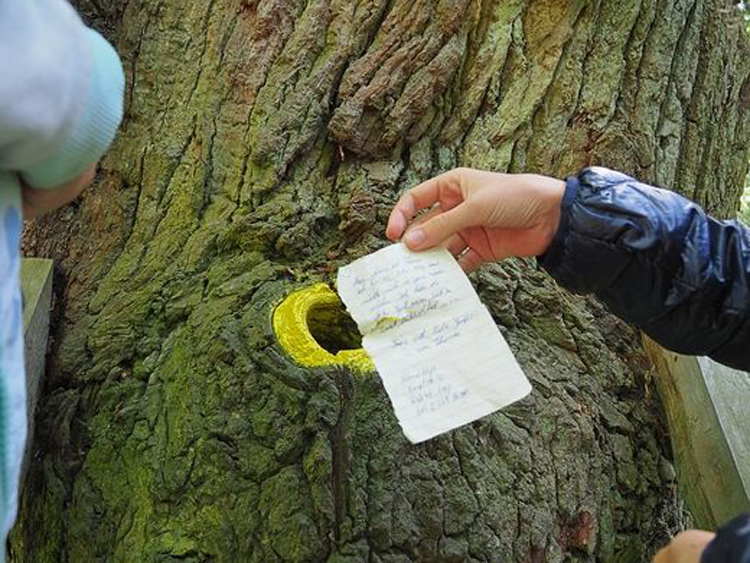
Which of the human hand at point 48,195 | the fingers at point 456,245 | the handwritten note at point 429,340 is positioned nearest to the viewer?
the human hand at point 48,195

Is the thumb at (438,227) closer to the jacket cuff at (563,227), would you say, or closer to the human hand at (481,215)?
the human hand at (481,215)

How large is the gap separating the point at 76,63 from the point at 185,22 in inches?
52.7

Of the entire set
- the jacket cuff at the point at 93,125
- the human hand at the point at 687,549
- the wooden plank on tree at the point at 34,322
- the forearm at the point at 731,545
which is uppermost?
the jacket cuff at the point at 93,125

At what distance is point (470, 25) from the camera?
1927 millimetres

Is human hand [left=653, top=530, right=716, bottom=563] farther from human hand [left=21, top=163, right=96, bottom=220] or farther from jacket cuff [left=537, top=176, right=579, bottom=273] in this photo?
human hand [left=21, top=163, right=96, bottom=220]

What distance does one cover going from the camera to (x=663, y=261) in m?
1.36

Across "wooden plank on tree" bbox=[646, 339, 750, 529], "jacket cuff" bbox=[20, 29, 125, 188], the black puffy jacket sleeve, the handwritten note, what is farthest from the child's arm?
"wooden plank on tree" bbox=[646, 339, 750, 529]

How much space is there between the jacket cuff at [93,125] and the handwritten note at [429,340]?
0.57 m

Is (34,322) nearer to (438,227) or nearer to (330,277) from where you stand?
(330,277)

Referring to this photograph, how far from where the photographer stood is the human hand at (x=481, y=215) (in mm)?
1336

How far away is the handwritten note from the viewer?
1.21 m

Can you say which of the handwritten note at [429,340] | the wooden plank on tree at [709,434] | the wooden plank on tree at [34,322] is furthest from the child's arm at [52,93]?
the wooden plank on tree at [709,434]

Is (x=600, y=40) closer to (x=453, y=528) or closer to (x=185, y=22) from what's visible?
(x=185, y=22)

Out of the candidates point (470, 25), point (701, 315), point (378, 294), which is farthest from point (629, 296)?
point (470, 25)
